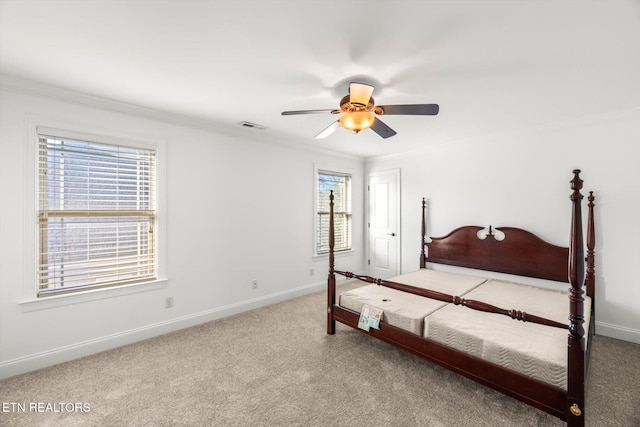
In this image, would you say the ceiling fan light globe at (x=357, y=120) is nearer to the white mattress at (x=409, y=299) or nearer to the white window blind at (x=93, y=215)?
the white mattress at (x=409, y=299)

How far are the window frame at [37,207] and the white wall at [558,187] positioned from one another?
149 inches

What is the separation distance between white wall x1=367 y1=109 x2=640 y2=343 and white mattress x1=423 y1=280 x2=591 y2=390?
Result: 22.9 inches

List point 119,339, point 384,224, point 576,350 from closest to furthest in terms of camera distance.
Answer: point 576,350, point 119,339, point 384,224

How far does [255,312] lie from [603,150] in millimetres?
4466

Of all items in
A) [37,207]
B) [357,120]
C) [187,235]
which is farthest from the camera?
[187,235]

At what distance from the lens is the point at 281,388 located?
6.91ft

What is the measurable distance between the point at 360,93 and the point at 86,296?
3033mm

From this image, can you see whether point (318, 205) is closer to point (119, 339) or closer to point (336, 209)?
point (336, 209)

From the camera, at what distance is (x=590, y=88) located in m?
2.37

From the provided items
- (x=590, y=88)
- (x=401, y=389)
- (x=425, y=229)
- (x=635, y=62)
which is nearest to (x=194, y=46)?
(x=401, y=389)

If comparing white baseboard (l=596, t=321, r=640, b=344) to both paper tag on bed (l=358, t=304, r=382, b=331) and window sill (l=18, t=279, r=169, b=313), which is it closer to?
paper tag on bed (l=358, t=304, r=382, b=331)

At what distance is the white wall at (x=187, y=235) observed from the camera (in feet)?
7.50

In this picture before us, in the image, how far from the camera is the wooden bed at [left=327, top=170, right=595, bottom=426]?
154 cm

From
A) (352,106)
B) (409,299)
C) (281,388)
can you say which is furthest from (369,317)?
(352,106)
